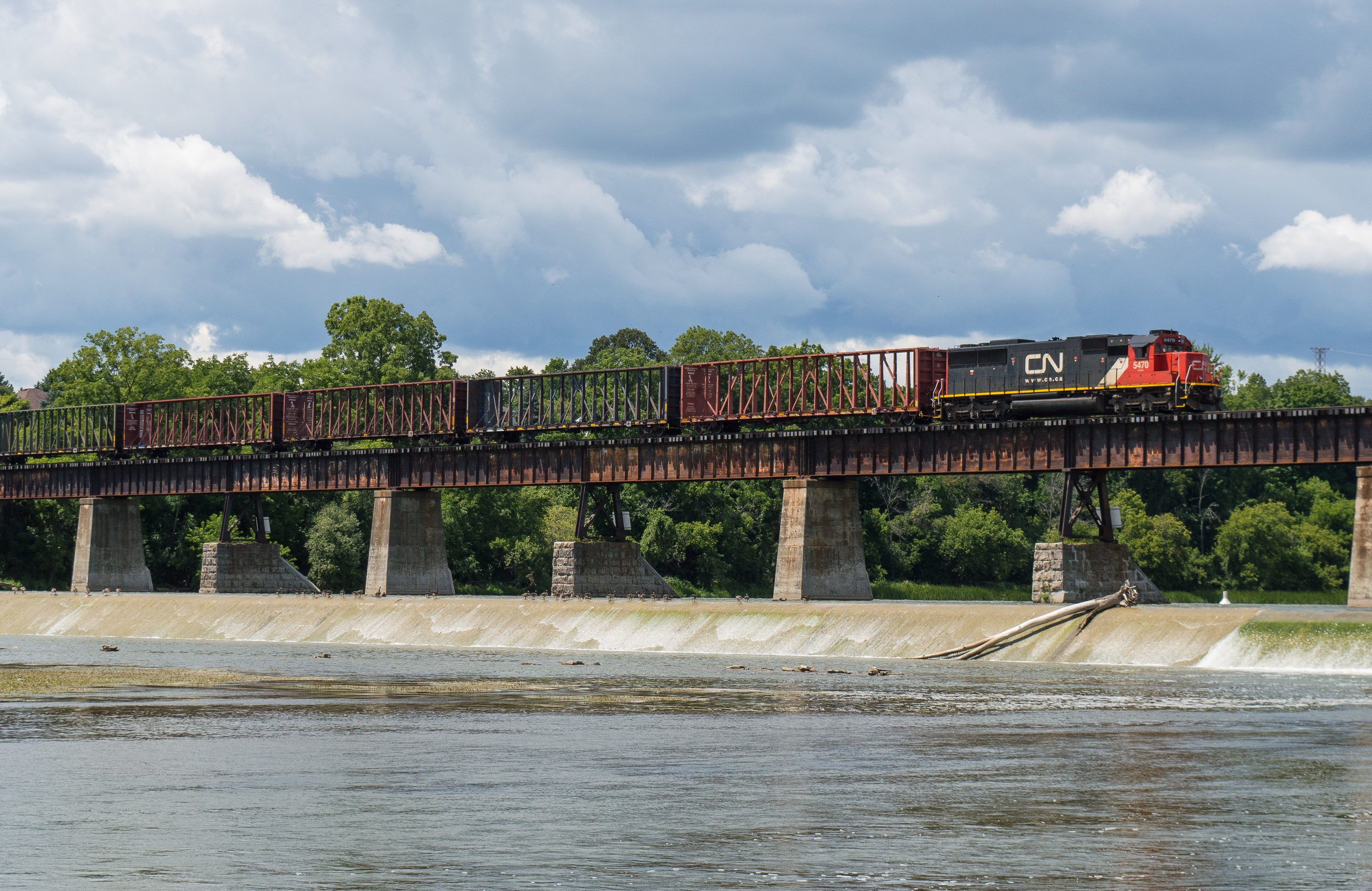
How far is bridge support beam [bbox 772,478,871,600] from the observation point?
67625 millimetres

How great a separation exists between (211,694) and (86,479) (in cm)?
6789

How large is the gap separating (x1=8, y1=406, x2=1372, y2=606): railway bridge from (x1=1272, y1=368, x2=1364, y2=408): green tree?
302 ft

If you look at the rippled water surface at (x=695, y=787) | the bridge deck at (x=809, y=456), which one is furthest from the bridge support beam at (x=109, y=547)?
the rippled water surface at (x=695, y=787)

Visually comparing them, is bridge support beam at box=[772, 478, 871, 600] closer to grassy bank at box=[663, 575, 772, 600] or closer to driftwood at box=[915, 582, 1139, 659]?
driftwood at box=[915, 582, 1139, 659]

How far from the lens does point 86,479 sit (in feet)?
329

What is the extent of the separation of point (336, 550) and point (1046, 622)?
7651cm

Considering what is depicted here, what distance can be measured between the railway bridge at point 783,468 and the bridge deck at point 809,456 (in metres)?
0.07

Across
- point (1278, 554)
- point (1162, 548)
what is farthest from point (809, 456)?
point (1278, 554)

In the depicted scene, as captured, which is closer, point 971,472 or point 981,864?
point 981,864

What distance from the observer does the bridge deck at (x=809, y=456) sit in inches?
2309

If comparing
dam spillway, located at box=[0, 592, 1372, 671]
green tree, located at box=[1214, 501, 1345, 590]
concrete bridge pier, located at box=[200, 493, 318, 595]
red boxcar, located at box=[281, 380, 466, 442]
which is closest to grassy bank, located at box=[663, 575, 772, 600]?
red boxcar, located at box=[281, 380, 466, 442]

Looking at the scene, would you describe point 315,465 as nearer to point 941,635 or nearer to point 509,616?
point 509,616

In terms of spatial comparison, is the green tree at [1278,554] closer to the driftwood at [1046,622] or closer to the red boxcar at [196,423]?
the red boxcar at [196,423]

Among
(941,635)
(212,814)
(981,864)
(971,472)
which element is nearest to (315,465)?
(971,472)
